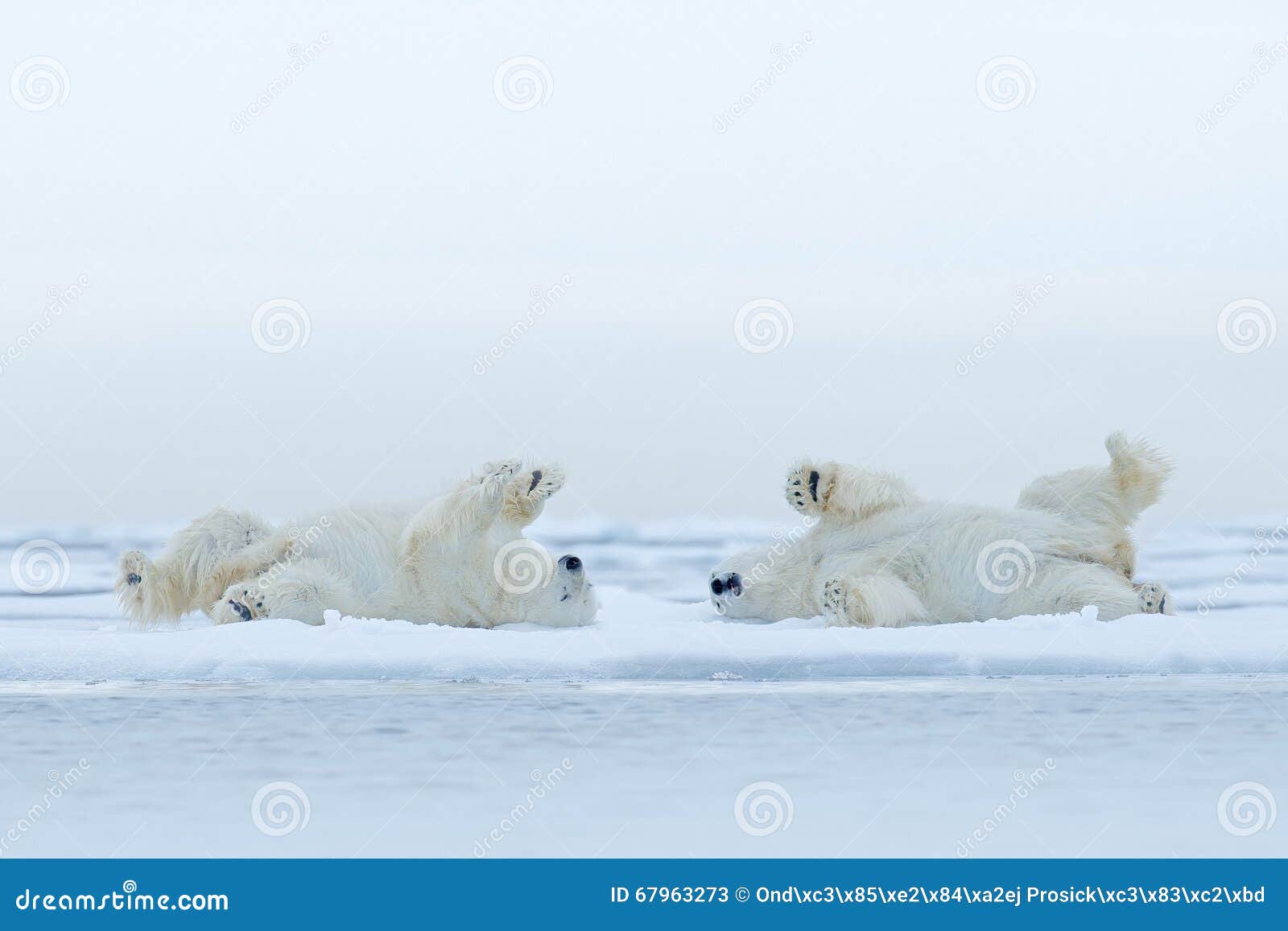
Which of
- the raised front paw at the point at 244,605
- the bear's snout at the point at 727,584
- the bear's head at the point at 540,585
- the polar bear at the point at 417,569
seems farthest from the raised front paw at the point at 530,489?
the raised front paw at the point at 244,605

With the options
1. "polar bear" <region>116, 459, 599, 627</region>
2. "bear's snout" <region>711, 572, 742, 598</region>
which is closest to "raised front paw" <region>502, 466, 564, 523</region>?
"polar bear" <region>116, 459, 599, 627</region>

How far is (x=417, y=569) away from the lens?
8.36 metres

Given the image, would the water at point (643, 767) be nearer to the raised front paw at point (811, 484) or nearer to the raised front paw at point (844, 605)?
the raised front paw at point (844, 605)

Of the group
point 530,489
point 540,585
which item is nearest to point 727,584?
point 540,585

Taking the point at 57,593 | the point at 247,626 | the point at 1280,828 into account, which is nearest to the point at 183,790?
the point at 247,626

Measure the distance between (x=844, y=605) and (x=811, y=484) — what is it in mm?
1042

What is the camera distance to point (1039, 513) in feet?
29.1

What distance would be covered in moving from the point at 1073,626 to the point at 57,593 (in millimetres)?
7520

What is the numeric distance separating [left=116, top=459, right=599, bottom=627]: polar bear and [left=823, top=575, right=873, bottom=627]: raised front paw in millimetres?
1310

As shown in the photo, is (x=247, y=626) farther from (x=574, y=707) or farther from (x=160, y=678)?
(x=574, y=707)

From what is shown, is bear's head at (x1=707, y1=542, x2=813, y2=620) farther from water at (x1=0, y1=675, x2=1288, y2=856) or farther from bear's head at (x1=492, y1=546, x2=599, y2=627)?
water at (x1=0, y1=675, x2=1288, y2=856)

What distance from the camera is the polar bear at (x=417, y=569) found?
812 cm

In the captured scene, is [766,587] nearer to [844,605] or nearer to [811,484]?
[811,484]

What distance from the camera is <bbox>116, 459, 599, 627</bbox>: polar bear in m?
8.12
